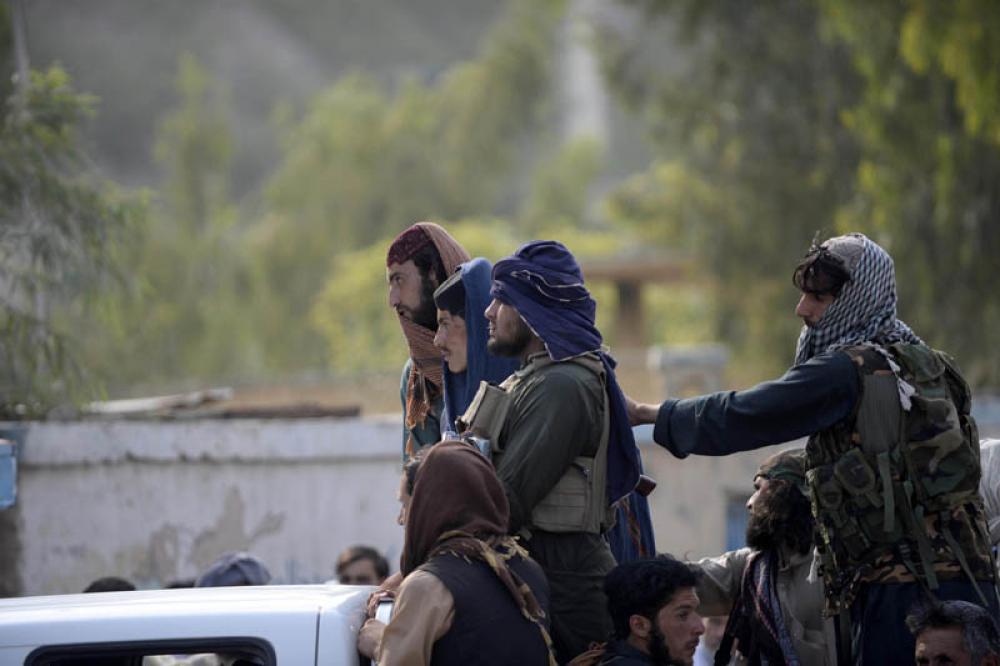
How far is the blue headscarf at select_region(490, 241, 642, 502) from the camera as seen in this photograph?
12.9 ft

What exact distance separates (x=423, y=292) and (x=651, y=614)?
144 cm

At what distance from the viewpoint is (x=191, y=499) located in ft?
31.8

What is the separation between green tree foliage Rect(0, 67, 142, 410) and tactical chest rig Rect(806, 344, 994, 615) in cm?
665

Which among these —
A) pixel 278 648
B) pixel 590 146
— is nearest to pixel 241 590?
pixel 278 648

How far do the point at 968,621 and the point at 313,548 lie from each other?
6662 millimetres

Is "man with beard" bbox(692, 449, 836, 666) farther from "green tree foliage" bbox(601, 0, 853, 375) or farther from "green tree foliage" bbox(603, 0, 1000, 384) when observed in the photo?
"green tree foliage" bbox(601, 0, 853, 375)

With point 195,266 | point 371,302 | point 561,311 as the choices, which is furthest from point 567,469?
point 195,266

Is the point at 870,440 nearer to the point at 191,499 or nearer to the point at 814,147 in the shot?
the point at 191,499

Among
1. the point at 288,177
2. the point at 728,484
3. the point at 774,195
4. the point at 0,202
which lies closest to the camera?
the point at 0,202

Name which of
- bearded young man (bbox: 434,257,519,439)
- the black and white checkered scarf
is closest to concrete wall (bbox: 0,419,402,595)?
bearded young man (bbox: 434,257,519,439)

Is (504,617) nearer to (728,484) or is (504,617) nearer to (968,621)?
(968,621)

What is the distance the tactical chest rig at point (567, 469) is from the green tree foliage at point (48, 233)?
6.26 meters

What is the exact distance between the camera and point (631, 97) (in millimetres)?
25500

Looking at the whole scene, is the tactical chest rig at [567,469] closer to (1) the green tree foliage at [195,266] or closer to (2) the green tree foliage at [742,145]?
(2) the green tree foliage at [742,145]
